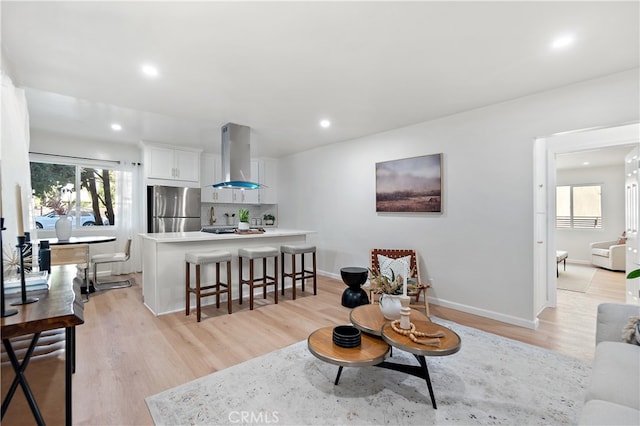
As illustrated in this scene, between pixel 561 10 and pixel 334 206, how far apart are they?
4.05 m

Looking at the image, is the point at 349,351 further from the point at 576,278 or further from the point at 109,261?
the point at 576,278

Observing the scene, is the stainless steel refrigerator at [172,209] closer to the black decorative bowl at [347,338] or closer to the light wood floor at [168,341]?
the light wood floor at [168,341]

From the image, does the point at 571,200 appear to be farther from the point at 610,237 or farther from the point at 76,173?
the point at 76,173

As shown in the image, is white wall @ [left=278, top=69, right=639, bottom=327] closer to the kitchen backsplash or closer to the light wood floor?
the light wood floor

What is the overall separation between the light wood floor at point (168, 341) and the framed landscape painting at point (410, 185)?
4.69ft

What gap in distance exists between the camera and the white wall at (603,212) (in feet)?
22.4

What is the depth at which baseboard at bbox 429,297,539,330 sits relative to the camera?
318 cm

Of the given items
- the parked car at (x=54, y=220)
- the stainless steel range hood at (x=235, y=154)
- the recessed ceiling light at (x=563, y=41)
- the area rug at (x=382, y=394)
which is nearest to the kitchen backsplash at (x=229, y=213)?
the parked car at (x=54, y=220)

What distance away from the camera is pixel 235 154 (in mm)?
4309

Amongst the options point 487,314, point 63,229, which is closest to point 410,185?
point 487,314

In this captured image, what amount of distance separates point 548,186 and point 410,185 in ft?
5.87

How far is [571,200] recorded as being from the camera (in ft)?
24.8

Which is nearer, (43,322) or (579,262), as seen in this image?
(43,322)

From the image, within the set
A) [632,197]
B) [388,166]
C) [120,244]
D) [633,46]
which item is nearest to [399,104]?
[388,166]
